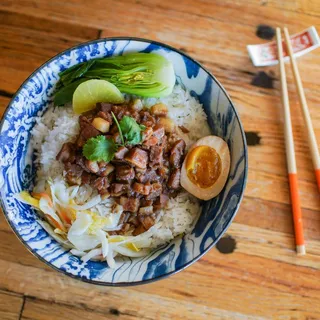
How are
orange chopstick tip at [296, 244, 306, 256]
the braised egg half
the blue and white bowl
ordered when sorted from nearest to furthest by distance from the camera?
the blue and white bowl < the braised egg half < orange chopstick tip at [296, 244, 306, 256]

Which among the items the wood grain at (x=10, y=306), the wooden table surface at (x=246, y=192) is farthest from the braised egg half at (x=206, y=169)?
the wood grain at (x=10, y=306)

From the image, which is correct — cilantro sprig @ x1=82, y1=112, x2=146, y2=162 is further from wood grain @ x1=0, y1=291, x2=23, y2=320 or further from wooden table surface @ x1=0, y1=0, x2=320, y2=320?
wood grain @ x1=0, y1=291, x2=23, y2=320

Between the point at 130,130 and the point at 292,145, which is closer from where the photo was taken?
the point at 130,130

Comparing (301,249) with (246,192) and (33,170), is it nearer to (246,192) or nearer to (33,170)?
(246,192)

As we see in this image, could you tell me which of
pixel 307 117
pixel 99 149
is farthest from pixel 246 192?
pixel 99 149

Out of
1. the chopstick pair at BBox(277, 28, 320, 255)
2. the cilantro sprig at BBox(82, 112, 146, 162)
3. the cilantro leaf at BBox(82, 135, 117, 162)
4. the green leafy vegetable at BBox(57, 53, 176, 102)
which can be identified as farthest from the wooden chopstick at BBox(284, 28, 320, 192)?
the cilantro leaf at BBox(82, 135, 117, 162)

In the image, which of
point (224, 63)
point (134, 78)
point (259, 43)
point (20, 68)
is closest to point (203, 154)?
point (134, 78)
